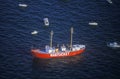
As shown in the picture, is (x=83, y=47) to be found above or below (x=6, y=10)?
below

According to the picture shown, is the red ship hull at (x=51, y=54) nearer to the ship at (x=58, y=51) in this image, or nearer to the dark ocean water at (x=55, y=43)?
the ship at (x=58, y=51)

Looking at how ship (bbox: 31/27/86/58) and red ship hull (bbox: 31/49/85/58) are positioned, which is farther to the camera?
ship (bbox: 31/27/86/58)

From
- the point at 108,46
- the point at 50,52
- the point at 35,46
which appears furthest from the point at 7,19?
the point at 108,46

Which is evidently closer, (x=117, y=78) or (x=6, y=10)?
(x=117, y=78)

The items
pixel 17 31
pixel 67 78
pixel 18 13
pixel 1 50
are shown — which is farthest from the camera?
pixel 18 13

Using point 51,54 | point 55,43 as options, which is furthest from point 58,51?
point 55,43

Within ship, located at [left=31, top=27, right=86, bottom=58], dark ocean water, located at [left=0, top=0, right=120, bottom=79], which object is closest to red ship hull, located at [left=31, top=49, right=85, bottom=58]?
ship, located at [left=31, top=27, right=86, bottom=58]

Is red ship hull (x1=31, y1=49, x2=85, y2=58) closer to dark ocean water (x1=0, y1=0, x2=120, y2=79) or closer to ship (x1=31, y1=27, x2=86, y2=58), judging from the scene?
ship (x1=31, y1=27, x2=86, y2=58)

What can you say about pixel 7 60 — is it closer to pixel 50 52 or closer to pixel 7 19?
pixel 50 52
